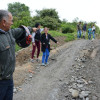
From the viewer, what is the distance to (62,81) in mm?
4699

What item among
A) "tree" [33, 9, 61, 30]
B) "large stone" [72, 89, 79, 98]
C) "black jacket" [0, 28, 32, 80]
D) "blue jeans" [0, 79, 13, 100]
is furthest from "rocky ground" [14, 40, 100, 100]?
"tree" [33, 9, 61, 30]

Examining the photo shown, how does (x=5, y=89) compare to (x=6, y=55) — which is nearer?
(x=6, y=55)

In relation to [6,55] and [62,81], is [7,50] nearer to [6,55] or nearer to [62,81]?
[6,55]

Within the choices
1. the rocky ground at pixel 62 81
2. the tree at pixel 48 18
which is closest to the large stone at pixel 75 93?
the rocky ground at pixel 62 81

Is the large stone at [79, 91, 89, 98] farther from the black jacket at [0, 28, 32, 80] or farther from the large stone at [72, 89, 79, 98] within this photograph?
the black jacket at [0, 28, 32, 80]

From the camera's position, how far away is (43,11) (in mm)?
19422

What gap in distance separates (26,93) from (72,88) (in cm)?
141

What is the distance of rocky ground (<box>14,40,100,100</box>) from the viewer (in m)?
3.81

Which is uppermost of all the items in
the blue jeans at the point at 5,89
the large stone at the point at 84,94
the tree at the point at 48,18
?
the tree at the point at 48,18

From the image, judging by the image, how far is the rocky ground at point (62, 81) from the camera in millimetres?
3809

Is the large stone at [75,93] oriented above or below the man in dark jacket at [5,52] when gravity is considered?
below

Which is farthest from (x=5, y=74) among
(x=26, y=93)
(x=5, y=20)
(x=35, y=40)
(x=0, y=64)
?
(x=35, y=40)

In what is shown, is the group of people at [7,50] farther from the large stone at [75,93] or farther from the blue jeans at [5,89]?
the large stone at [75,93]

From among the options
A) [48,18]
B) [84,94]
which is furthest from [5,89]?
[48,18]
